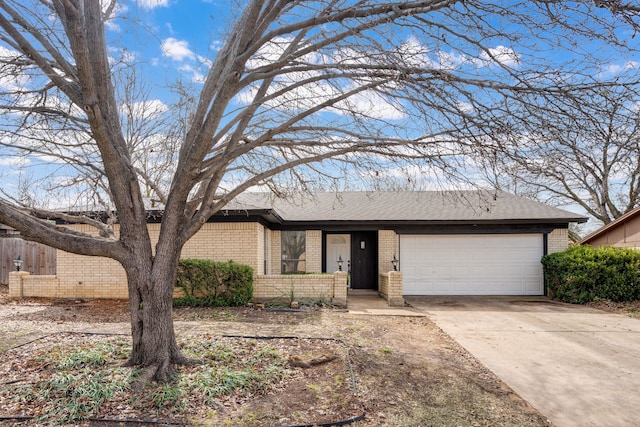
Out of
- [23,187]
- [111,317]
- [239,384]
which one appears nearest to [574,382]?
[239,384]

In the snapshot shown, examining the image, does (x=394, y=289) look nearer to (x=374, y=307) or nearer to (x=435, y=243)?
(x=374, y=307)

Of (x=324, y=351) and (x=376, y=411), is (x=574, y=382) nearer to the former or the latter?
(x=376, y=411)

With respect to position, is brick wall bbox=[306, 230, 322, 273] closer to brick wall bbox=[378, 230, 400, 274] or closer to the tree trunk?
brick wall bbox=[378, 230, 400, 274]

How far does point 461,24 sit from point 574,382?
4577 millimetres

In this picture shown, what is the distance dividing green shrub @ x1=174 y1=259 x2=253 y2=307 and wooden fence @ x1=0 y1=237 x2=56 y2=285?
829 centimetres

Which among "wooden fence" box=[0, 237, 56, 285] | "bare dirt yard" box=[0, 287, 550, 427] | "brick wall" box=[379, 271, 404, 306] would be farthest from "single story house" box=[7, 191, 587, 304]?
"wooden fence" box=[0, 237, 56, 285]

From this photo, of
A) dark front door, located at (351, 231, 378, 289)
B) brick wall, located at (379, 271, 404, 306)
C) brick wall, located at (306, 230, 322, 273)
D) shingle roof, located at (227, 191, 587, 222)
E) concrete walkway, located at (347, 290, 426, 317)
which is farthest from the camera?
dark front door, located at (351, 231, 378, 289)

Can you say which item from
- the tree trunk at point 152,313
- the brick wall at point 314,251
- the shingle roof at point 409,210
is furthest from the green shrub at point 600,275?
the tree trunk at point 152,313

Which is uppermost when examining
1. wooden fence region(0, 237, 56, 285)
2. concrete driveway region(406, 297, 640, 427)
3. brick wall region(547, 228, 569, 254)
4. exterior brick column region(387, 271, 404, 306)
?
brick wall region(547, 228, 569, 254)

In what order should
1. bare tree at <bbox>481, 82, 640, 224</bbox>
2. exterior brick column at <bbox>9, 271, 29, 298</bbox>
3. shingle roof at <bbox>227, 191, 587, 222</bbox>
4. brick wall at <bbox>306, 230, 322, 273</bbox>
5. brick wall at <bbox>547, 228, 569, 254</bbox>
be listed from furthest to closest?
brick wall at <bbox>306, 230, 322, 273</bbox> → brick wall at <bbox>547, 228, 569, 254</bbox> → shingle roof at <bbox>227, 191, 587, 222</bbox> → exterior brick column at <bbox>9, 271, 29, 298</bbox> → bare tree at <bbox>481, 82, 640, 224</bbox>

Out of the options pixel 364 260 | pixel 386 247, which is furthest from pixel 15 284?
pixel 386 247

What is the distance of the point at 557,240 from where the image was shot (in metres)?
13.7

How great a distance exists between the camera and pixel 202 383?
15.5ft

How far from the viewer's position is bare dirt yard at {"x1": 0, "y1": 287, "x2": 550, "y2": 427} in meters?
4.10
